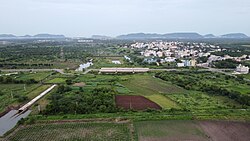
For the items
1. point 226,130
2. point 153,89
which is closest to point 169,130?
point 226,130

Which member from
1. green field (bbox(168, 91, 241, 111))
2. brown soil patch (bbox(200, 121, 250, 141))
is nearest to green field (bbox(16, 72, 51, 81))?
green field (bbox(168, 91, 241, 111))

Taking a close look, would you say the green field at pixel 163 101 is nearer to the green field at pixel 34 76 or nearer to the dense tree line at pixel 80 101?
the dense tree line at pixel 80 101

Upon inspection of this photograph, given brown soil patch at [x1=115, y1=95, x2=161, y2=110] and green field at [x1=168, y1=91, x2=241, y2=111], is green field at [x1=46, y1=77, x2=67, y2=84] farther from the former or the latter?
green field at [x1=168, y1=91, x2=241, y2=111]

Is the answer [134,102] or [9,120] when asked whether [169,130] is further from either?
[9,120]

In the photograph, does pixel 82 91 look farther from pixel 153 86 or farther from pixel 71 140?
pixel 71 140

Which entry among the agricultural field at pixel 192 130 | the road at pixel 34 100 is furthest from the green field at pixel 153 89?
the road at pixel 34 100

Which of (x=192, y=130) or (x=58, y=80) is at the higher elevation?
(x=58, y=80)

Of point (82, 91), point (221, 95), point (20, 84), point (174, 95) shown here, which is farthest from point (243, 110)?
point (20, 84)
